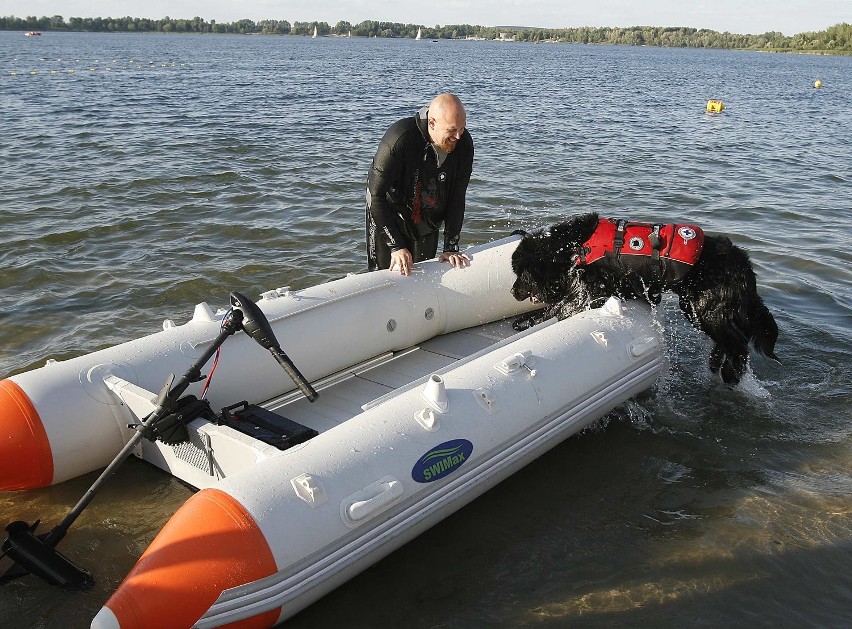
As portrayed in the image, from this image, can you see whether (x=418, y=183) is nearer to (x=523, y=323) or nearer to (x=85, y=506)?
(x=523, y=323)

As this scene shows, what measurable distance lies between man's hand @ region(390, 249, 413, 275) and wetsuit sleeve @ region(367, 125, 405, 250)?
0.05 m

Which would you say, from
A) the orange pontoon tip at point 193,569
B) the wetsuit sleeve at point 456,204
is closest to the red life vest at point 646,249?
the wetsuit sleeve at point 456,204

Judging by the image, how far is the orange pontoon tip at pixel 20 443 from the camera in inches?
125

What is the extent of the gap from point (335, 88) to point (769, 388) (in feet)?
67.6

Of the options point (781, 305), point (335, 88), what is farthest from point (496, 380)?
point (335, 88)

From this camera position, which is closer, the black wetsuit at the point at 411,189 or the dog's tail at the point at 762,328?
the dog's tail at the point at 762,328

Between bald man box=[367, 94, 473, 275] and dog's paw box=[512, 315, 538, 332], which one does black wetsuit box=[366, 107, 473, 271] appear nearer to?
bald man box=[367, 94, 473, 275]

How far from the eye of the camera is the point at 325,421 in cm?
378

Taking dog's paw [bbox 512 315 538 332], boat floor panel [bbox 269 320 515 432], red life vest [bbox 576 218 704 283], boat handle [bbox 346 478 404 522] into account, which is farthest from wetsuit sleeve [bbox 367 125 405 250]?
boat handle [bbox 346 478 404 522]

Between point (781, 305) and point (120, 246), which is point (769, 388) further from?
point (120, 246)

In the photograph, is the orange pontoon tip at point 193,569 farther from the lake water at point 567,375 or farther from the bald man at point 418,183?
the bald man at point 418,183

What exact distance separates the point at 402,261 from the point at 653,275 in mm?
1408

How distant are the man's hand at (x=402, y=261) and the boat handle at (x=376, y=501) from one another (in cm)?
184

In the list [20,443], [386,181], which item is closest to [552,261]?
[386,181]
